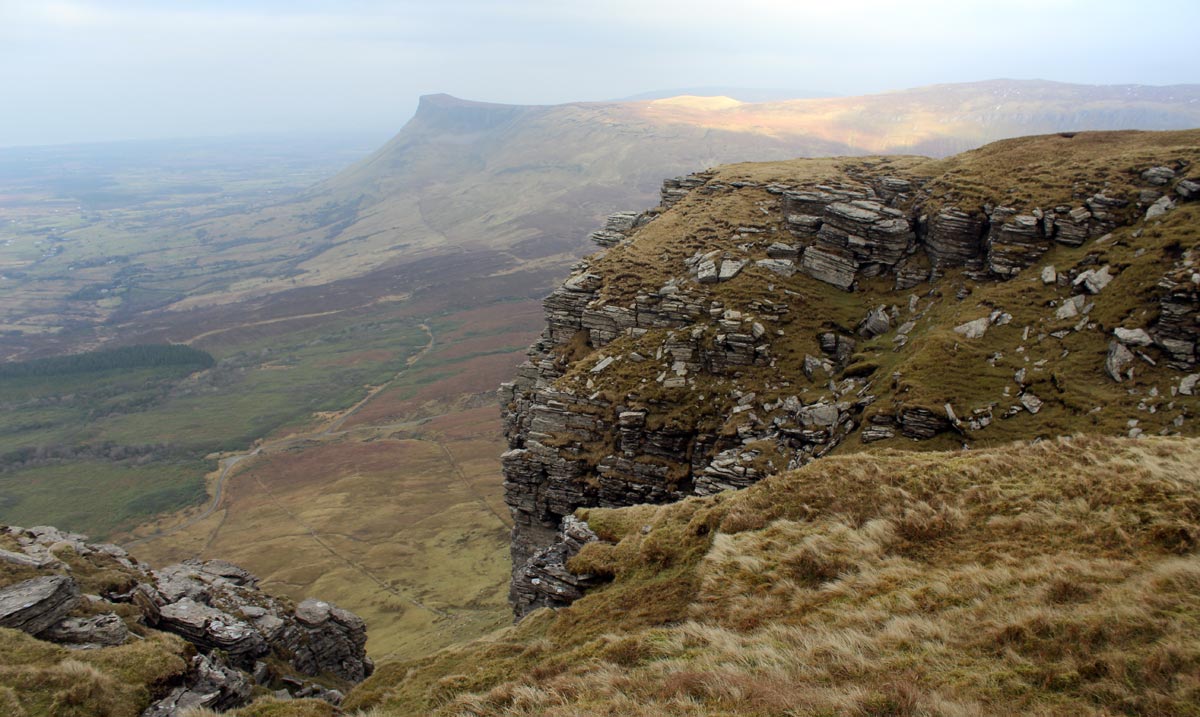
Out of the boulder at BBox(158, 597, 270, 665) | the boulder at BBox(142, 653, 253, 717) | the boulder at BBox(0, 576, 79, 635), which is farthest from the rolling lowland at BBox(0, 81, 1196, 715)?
the boulder at BBox(0, 576, 79, 635)

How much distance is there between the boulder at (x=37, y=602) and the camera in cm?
2427

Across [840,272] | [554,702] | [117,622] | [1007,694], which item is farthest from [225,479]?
[1007,694]

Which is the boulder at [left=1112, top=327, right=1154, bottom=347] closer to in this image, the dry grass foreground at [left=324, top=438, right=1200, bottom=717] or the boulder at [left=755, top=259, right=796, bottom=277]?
the dry grass foreground at [left=324, top=438, right=1200, bottom=717]

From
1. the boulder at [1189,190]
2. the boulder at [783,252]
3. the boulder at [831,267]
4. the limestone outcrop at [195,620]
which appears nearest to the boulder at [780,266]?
the boulder at [783,252]

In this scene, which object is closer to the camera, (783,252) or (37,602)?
(37,602)

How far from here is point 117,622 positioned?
2588cm

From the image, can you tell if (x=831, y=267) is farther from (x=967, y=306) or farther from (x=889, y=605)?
(x=889, y=605)

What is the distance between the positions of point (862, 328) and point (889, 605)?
110 ft

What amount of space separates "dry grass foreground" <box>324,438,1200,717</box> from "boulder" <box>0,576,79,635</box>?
42.7 feet

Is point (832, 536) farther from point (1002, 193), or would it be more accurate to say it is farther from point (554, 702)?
point (1002, 193)

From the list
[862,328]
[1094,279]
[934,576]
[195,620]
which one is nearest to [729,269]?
[862,328]

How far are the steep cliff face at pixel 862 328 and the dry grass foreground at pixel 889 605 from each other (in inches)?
259

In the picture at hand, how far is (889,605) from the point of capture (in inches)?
655

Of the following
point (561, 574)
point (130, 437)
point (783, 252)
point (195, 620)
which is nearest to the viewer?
point (561, 574)
